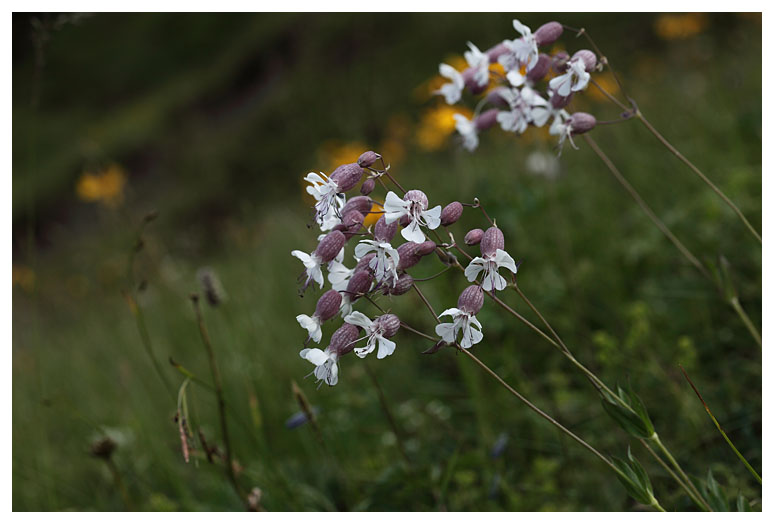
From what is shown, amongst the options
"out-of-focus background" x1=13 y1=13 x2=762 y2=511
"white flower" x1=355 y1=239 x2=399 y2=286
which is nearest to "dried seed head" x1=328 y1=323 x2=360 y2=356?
"white flower" x1=355 y1=239 x2=399 y2=286

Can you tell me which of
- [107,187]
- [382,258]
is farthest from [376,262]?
[107,187]

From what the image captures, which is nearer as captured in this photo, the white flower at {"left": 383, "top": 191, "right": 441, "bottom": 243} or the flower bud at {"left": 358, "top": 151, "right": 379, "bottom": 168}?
the white flower at {"left": 383, "top": 191, "right": 441, "bottom": 243}

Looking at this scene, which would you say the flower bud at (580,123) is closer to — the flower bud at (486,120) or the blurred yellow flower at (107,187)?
the flower bud at (486,120)

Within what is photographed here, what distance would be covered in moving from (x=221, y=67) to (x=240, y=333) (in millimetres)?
13560

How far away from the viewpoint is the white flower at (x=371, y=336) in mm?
1113

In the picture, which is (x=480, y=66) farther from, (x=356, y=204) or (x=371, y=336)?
(x=371, y=336)

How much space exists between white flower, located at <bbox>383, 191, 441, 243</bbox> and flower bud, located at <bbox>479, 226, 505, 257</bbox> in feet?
0.38

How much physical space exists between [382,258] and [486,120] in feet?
2.36

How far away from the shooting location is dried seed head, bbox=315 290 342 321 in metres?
1.17

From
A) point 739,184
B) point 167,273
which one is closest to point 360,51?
point 167,273

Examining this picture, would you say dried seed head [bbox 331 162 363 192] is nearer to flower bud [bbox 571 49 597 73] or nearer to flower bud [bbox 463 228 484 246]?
flower bud [bbox 463 228 484 246]

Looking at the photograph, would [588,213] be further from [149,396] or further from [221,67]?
[221,67]

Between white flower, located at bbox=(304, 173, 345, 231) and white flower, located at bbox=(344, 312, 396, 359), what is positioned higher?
white flower, located at bbox=(304, 173, 345, 231)

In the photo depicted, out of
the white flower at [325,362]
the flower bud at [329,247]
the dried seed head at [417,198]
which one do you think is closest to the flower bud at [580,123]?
the dried seed head at [417,198]
